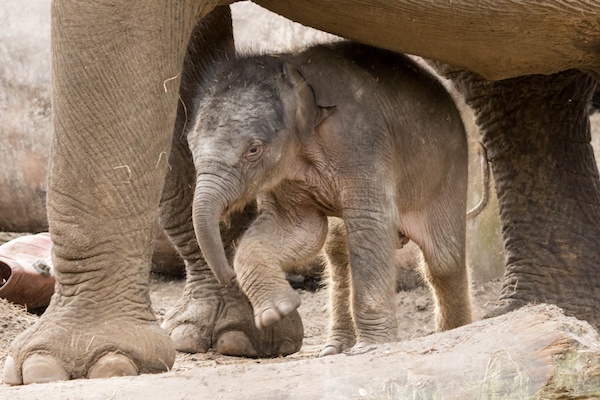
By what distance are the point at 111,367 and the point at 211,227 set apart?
51 cm

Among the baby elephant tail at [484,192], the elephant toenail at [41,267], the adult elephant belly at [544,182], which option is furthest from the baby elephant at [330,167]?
the elephant toenail at [41,267]

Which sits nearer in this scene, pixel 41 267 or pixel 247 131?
pixel 247 131

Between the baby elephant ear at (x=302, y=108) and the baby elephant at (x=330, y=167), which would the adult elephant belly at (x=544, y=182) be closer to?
the baby elephant at (x=330, y=167)

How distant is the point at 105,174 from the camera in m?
4.20

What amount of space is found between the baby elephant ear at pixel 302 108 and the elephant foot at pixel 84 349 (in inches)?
33.8

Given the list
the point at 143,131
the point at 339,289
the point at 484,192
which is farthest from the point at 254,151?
the point at 484,192

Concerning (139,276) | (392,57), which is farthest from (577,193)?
(139,276)

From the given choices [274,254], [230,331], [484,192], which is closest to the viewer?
[274,254]

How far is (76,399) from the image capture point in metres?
3.57

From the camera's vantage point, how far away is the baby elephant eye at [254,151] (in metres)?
4.58

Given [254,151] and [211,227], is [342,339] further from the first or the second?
[211,227]

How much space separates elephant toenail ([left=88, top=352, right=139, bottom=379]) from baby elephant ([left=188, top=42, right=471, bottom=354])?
0.38 metres

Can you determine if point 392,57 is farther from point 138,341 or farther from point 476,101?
point 138,341

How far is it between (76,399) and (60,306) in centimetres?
80
